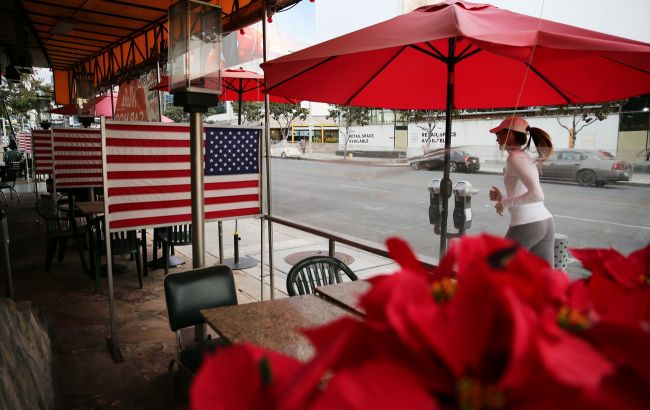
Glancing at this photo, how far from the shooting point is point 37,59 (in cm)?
1117

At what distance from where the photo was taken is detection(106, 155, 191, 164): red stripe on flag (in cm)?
372

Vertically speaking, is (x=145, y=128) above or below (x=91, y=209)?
above

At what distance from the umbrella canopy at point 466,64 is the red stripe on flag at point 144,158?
3.92ft

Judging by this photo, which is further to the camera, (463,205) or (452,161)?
(463,205)

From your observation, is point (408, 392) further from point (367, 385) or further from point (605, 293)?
point (605, 293)

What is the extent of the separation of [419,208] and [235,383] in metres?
8.83

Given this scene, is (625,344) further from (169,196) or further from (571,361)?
(169,196)

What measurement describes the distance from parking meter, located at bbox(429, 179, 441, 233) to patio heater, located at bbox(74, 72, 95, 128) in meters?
7.99

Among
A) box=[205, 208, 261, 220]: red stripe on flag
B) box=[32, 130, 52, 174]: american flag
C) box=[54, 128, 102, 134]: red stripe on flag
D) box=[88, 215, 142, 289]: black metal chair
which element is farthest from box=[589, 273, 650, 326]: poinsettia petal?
box=[32, 130, 52, 174]: american flag

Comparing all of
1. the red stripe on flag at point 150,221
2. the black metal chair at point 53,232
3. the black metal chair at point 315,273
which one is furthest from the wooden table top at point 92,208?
the black metal chair at point 315,273

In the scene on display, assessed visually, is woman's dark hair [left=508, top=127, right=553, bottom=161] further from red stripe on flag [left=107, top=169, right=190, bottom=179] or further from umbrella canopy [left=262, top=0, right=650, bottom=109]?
red stripe on flag [left=107, top=169, right=190, bottom=179]

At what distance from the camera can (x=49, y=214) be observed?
19.5 ft

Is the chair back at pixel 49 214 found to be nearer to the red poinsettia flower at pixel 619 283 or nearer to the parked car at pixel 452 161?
the parked car at pixel 452 161

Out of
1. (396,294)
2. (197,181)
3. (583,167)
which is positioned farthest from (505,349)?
(583,167)
